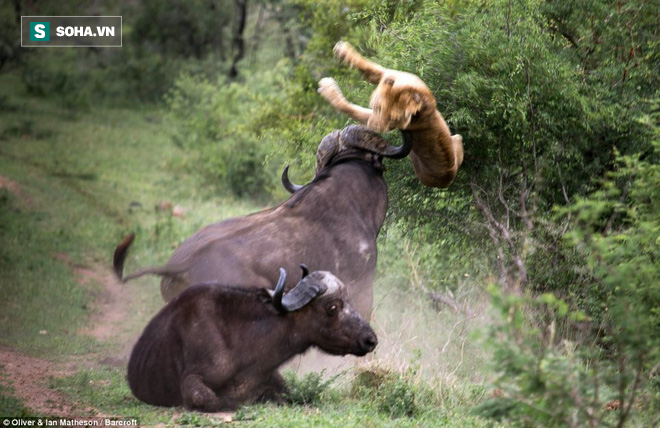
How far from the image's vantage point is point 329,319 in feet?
25.6

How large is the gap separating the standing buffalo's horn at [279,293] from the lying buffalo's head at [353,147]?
1.96 metres

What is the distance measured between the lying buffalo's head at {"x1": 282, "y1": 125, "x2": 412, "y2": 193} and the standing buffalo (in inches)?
0.4

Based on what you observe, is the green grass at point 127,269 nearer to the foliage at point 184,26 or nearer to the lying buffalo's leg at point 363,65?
the lying buffalo's leg at point 363,65

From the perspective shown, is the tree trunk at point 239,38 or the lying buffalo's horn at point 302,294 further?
the tree trunk at point 239,38

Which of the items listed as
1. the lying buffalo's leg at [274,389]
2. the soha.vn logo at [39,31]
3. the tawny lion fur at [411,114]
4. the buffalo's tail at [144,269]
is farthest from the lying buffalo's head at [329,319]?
the soha.vn logo at [39,31]

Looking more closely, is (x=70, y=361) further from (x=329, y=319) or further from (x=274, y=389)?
(x=329, y=319)

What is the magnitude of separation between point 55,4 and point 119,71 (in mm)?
3241

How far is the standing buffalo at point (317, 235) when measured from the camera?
8.30 metres

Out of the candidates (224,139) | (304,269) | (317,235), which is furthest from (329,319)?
(224,139)

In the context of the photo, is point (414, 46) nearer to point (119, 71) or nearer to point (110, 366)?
point (110, 366)

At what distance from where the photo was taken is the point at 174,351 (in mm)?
7633

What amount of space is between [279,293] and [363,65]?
221 centimetres

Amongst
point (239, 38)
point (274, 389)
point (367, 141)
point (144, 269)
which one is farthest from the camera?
point (239, 38)

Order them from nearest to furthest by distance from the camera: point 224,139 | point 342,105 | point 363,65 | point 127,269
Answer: point 363,65
point 342,105
point 127,269
point 224,139
